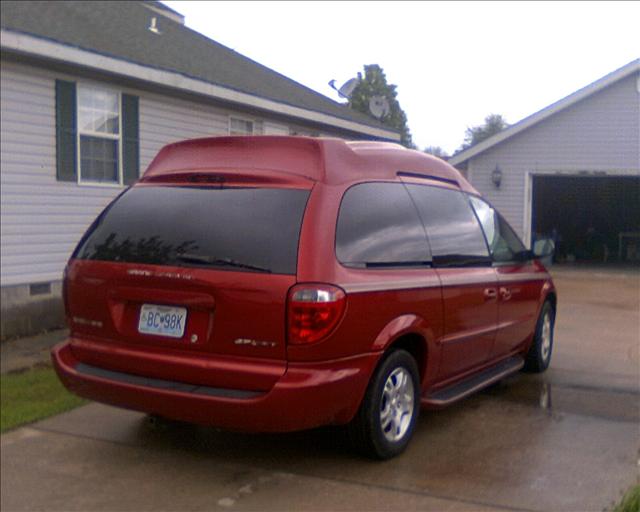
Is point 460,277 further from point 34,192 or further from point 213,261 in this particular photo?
point 34,192

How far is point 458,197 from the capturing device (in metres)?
5.97

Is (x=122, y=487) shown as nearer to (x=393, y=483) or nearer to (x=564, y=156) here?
(x=393, y=483)

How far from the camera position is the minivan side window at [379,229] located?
4.57 meters

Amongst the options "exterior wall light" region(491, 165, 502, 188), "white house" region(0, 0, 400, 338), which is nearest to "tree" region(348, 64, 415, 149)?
"white house" region(0, 0, 400, 338)

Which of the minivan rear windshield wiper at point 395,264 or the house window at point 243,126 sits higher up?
the house window at point 243,126

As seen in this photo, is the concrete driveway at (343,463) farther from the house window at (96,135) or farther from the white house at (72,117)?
the house window at (96,135)

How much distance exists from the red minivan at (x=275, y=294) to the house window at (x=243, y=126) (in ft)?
27.9

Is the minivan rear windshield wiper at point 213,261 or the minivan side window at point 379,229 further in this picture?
the minivan side window at point 379,229

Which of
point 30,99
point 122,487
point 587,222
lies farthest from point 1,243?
point 587,222

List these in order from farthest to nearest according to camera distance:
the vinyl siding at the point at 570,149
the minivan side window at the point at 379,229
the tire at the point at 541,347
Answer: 1. the vinyl siding at the point at 570,149
2. the tire at the point at 541,347
3. the minivan side window at the point at 379,229

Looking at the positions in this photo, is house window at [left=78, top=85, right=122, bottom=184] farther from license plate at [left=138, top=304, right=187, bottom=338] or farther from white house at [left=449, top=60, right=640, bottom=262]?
white house at [left=449, top=60, right=640, bottom=262]

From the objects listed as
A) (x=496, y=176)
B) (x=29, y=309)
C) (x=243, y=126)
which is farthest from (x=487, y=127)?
(x=29, y=309)

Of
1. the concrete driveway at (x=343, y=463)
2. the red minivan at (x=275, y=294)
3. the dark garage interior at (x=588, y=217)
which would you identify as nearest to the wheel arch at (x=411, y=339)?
the red minivan at (x=275, y=294)

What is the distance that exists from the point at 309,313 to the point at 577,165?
15439mm
